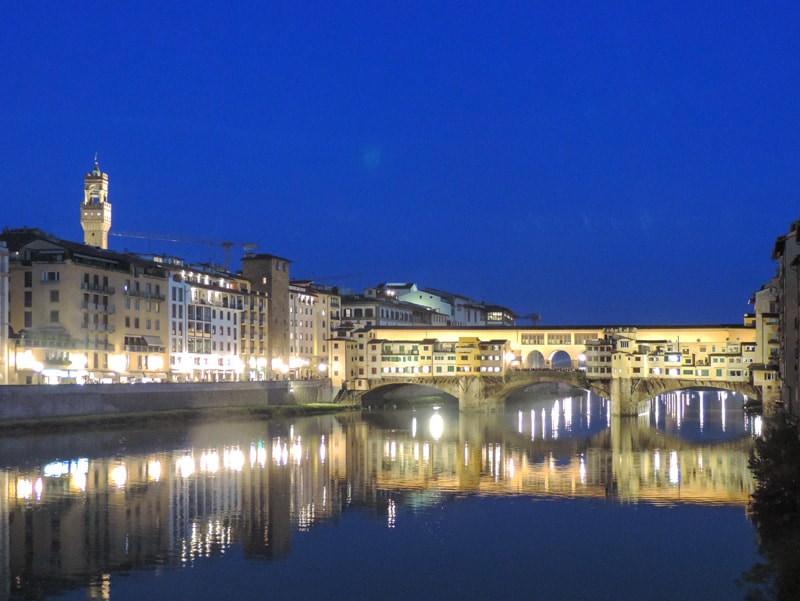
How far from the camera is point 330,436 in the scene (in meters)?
58.9

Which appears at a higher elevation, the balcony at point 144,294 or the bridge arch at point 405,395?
the balcony at point 144,294

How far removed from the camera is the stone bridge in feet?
246

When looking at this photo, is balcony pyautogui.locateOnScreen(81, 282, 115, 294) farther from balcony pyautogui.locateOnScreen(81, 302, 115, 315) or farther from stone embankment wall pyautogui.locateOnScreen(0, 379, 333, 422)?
stone embankment wall pyautogui.locateOnScreen(0, 379, 333, 422)

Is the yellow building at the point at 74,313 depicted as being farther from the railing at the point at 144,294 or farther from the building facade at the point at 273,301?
the building facade at the point at 273,301

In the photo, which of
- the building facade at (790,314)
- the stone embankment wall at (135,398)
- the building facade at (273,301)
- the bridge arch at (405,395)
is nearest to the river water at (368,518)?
the stone embankment wall at (135,398)

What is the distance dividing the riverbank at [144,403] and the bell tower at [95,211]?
26390 millimetres

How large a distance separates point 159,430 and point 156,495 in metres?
24.1

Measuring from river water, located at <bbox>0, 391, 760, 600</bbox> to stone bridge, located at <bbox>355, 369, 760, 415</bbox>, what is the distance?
64.7 ft

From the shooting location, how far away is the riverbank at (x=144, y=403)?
5338 cm

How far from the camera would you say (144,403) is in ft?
204

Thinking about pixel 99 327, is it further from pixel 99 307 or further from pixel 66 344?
pixel 66 344

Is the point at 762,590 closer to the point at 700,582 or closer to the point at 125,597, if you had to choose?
the point at 700,582

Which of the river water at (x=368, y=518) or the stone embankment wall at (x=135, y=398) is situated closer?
the river water at (x=368, y=518)

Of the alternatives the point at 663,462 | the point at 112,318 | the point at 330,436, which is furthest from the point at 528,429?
the point at 112,318
